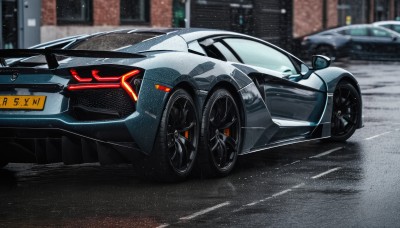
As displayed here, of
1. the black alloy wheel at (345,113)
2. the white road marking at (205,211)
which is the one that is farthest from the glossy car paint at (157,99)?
the black alloy wheel at (345,113)

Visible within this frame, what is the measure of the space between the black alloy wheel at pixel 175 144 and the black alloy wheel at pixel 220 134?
0.39 feet

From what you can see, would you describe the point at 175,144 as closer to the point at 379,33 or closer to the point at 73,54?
the point at 73,54

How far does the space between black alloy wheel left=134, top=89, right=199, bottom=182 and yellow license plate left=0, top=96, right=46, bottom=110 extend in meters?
0.85

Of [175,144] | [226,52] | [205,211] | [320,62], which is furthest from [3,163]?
[320,62]

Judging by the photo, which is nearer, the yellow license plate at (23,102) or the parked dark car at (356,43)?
the yellow license plate at (23,102)

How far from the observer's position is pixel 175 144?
7535 mm

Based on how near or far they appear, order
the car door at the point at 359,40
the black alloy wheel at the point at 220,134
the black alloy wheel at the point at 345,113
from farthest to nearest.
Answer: the car door at the point at 359,40, the black alloy wheel at the point at 345,113, the black alloy wheel at the point at 220,134

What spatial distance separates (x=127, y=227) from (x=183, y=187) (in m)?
1.58

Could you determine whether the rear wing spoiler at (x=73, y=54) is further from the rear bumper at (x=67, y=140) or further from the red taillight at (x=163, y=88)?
the rear bumper at (x=67, y=140)

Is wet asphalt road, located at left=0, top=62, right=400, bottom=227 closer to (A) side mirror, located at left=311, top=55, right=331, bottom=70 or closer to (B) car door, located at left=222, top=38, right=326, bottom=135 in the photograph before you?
(B) car door, located at left=222, top=38, right=326, bottom=135

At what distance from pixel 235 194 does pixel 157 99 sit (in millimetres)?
880

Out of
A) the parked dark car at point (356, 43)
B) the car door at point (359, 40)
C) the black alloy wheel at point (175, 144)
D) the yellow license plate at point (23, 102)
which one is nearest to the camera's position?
the yellow license plate at point (23, 102)

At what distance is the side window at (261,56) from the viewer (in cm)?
883

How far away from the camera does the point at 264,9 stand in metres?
38.4
